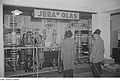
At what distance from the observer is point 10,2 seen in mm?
3225

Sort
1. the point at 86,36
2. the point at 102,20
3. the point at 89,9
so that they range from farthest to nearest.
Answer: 1. the point at 86,36
2. the point at 102,20
3. the point at 89,9

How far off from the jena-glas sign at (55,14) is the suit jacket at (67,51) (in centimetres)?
108

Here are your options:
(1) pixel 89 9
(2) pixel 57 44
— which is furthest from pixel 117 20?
(2) pixel 57 44

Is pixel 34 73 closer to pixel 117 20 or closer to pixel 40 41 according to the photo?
pixel 40 41

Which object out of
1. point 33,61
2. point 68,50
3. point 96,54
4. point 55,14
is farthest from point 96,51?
point 33,61

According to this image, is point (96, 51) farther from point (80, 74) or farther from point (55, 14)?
point (55, 14)

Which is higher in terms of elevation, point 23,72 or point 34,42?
point 34,42

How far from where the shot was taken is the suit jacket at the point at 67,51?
2865 millimetres

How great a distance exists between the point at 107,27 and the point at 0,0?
2823 mm

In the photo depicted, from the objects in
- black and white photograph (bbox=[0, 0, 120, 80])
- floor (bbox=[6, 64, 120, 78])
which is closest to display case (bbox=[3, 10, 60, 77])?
black and white photograph (bbox=[0, 0, 120, 80])

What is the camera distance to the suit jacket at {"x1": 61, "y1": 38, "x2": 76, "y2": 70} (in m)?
2.87

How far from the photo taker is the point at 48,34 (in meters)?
4.50

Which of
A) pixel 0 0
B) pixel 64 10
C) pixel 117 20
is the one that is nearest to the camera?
pixel 0 0

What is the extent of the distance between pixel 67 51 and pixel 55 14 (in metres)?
1.23
